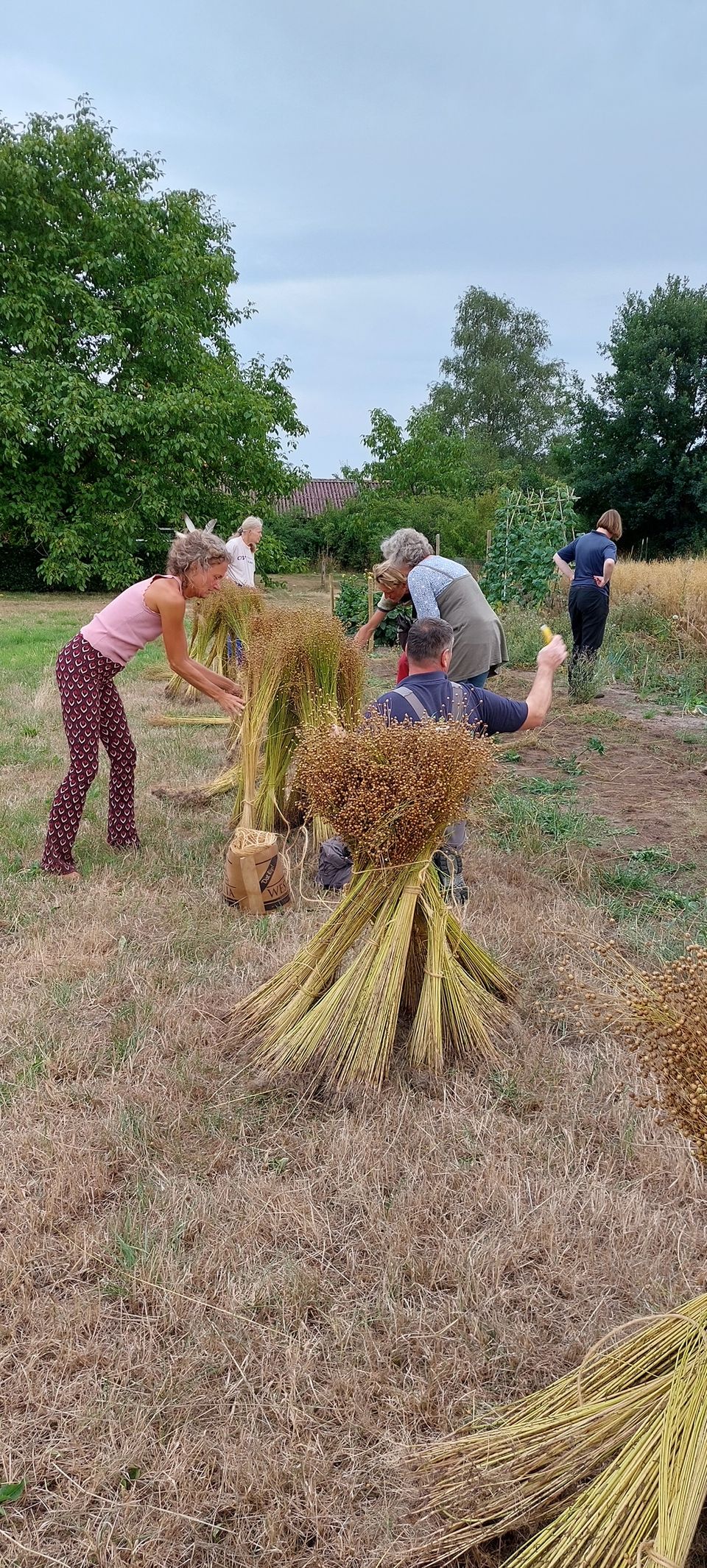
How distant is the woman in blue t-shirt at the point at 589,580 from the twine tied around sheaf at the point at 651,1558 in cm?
718

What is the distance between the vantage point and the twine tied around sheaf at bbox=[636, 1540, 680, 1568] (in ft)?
3.37

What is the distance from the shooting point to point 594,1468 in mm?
1398

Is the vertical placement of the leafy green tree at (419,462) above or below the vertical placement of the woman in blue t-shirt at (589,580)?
above

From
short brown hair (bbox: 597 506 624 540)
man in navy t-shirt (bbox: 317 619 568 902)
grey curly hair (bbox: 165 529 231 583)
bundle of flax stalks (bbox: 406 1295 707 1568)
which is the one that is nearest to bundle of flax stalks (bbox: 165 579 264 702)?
grey curly hair (bbox: 165 529 231 583)

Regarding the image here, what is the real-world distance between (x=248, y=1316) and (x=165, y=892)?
7.76 ft

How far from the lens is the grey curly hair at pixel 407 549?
172 inches

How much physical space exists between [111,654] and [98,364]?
17.3 meters

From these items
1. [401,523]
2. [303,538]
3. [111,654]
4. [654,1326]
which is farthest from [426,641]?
[303,538]

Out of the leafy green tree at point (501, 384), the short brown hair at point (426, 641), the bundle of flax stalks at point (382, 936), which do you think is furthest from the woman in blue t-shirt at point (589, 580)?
the leafy green tree at point (501, 384)

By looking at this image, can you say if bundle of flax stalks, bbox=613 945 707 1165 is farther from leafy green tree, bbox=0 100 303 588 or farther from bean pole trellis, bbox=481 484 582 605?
leafy green tree, bbox=0 100 303 588

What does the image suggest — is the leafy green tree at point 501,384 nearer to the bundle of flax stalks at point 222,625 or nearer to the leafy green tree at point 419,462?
the leafy green tree at point 419,462

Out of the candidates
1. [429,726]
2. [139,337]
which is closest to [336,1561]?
[429,726]

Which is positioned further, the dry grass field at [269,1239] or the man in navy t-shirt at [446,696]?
the man in navy t-shirt at [446,696]

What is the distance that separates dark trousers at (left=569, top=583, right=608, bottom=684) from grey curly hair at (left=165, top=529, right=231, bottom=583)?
471cm
